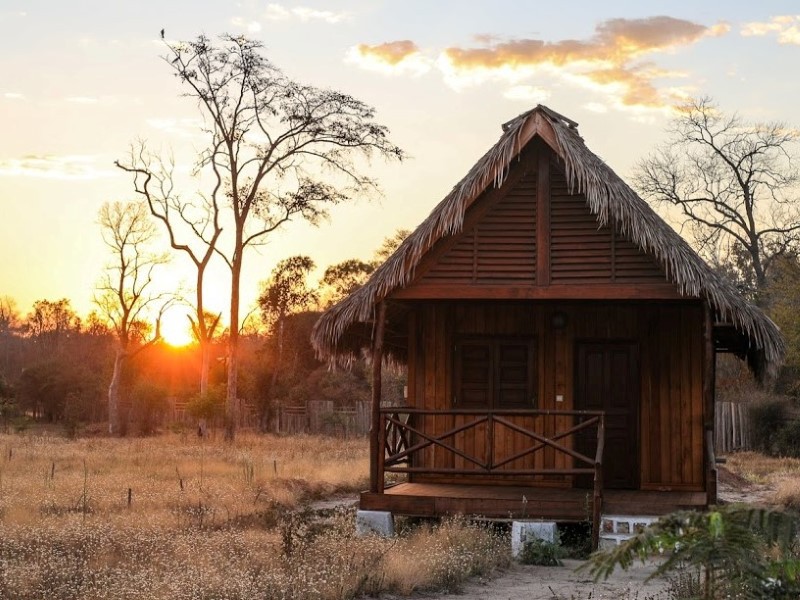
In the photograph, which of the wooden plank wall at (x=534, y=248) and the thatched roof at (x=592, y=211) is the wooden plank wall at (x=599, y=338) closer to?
the thatched roof at (x=592, y=211)

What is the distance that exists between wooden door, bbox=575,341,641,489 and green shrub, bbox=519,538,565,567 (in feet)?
9.46

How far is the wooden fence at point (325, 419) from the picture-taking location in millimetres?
39531

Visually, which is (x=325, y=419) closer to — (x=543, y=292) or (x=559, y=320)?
(x=559, y=320)

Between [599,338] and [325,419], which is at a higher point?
[599,338]

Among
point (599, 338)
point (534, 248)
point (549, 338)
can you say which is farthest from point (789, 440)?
point (534, 248)

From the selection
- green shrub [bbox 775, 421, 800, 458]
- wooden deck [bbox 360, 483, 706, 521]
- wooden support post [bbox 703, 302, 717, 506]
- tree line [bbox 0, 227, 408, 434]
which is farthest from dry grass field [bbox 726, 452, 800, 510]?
tree line [bbox 0, 227, 408, 434]

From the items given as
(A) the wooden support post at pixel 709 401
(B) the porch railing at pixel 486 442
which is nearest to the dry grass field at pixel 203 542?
(B) the porch railing at pixel 486 442

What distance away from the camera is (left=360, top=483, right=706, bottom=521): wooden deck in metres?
12.0

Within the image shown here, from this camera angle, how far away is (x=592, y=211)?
12.5 meters

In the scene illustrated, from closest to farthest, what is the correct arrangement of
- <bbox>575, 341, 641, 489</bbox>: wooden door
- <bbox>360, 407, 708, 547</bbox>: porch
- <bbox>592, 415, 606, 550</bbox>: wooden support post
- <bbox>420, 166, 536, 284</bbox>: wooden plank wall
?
1. <bbox>592, 415, 606, 550</bbox>: wooden support post
2. <bbox>360, 407, 708, 547</bbox>: porch
3. <bbox>420, 166, 536, 284</bbox>: wooden plank wall
4. <bbox>575, 341, 641, 489</bbox>: wooden door

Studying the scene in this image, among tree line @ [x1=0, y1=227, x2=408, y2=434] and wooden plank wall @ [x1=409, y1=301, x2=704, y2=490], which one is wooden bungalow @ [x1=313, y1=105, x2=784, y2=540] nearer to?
wooden plank wall @ [x1=409, y1=301, x2=704, y2=490]

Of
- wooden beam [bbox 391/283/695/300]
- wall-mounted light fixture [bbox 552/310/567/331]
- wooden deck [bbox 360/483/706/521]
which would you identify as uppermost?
wooden beam [bbox 391/283/695/300]

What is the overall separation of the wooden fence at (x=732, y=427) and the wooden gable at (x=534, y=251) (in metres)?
21.6

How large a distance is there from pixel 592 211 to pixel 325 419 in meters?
28.9
